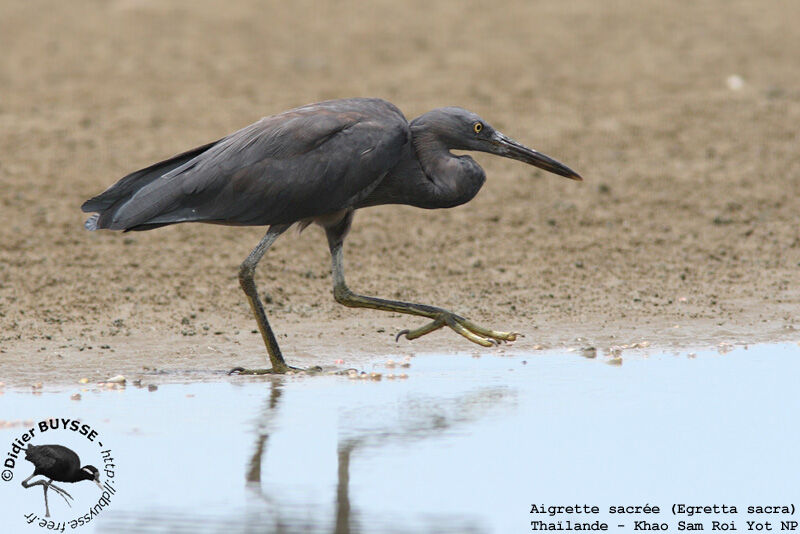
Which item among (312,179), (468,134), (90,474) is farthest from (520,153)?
(90,474)

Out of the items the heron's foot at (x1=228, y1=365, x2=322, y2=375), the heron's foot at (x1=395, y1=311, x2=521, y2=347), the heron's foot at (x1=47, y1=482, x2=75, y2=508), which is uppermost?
the heron's foot at (x1=395, y1=311, x2=521, y2=347)

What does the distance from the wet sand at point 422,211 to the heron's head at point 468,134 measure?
1.09m

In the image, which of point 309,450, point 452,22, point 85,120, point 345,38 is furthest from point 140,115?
point 309,450

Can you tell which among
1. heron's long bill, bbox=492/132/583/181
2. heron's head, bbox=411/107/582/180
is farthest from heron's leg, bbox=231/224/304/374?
heron's long bill, bbox=492/132/583/181

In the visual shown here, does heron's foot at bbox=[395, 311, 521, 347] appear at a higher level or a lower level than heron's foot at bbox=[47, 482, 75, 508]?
higher

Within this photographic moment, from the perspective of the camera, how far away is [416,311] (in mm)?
8305

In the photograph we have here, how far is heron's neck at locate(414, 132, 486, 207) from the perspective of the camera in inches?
325

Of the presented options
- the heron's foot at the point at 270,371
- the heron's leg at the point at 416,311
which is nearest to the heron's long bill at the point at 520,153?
the heron's leg at the point at 416,311

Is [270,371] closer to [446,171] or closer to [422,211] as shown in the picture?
[446,171]

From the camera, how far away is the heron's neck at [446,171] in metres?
8.26

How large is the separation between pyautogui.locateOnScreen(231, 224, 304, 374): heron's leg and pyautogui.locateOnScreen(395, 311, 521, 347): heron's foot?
677mm

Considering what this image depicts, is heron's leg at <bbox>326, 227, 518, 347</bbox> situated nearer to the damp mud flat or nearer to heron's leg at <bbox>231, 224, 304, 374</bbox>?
the damp mud flat

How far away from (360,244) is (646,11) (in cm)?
765

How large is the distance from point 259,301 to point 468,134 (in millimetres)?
1495
